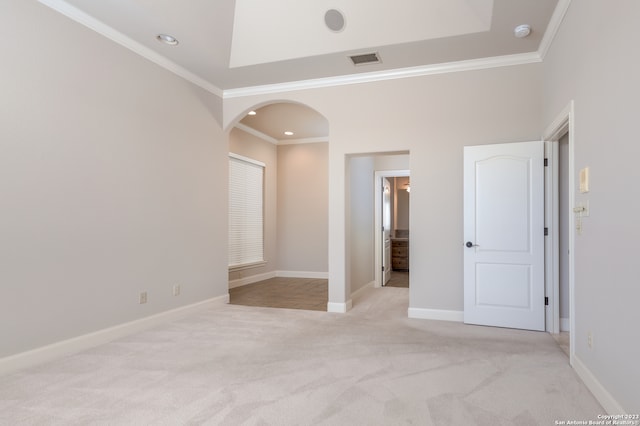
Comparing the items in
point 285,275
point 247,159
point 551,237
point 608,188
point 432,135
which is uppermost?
point 247,159

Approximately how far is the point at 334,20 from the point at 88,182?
114 inches

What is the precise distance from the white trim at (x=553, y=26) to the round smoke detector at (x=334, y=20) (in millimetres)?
1949

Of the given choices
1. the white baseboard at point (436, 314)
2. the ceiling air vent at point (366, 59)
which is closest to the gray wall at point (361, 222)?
the white baseboard at point (436, 314)

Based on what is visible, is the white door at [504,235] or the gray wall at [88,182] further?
the white door at [504,235]

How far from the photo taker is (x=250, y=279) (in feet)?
25.3

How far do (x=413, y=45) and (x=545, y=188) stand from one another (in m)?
2.06

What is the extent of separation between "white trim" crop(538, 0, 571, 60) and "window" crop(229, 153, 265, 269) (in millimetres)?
4959

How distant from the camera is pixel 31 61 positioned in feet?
10.5

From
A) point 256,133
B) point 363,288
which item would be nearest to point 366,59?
point 363,288

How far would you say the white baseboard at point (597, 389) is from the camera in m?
2.22

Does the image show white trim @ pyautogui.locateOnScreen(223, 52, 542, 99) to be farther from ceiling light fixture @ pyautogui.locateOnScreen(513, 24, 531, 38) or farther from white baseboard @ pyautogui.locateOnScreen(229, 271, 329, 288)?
white baseboard @ pyautogui.locateOnScreen(229, 271, 329, 288)

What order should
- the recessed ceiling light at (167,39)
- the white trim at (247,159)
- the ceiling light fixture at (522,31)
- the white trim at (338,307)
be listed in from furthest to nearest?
the white trim at (247,159)
the white trim at (338,307)
the recessed ceiling light at (167,39)
the ceiling light fixture at (522,31)

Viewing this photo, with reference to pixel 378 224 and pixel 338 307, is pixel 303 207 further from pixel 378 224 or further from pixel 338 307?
pixel 338 307

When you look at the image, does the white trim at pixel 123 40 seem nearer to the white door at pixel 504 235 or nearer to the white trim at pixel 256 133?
the white trim at pixel 256 133
